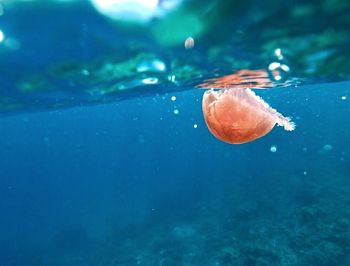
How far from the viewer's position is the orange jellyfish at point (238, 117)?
5.59 metres

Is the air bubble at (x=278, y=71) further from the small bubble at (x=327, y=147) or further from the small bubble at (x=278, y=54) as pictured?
the small bubble at (x=327, y=147)

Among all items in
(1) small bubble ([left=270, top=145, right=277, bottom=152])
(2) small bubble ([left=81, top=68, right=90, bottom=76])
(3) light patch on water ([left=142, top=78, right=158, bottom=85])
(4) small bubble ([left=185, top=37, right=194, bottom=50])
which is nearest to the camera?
(4) small bubble ([left=185, top=37, right=194, bottom=50])

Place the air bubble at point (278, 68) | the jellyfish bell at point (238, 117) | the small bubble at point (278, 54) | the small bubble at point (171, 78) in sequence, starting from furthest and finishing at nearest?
the small bubble at point (171, 78), the air bubble at point (278, 68), the small bubble at point (278, 54), the jellyfish bell at point (238, 117)

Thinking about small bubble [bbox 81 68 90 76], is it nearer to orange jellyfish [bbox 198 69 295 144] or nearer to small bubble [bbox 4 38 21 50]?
small bubble [bbox 4 38 21 50]

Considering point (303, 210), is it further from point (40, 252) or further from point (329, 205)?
point (40, 252)

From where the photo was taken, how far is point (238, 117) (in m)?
5.56

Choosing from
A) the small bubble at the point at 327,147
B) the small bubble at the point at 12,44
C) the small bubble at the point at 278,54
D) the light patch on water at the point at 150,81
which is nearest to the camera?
the small bubble at the point at 12,44

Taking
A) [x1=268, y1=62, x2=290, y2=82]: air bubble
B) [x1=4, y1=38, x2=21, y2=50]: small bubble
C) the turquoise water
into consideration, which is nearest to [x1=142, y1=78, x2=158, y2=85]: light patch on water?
the turquoise water

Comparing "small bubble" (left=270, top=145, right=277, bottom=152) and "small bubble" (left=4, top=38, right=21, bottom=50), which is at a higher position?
"small bubble" (left=4, top=38, right=21, bottom=50)

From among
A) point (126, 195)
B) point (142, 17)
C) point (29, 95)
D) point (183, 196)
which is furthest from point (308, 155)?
point (142, 17)

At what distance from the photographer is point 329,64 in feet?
37.4

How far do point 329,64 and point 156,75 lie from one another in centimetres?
626

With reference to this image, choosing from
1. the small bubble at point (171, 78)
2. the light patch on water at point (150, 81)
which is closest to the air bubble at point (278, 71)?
the small bubble at point (171, 78)

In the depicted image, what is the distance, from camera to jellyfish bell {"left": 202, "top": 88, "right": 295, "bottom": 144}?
18.3 ft
